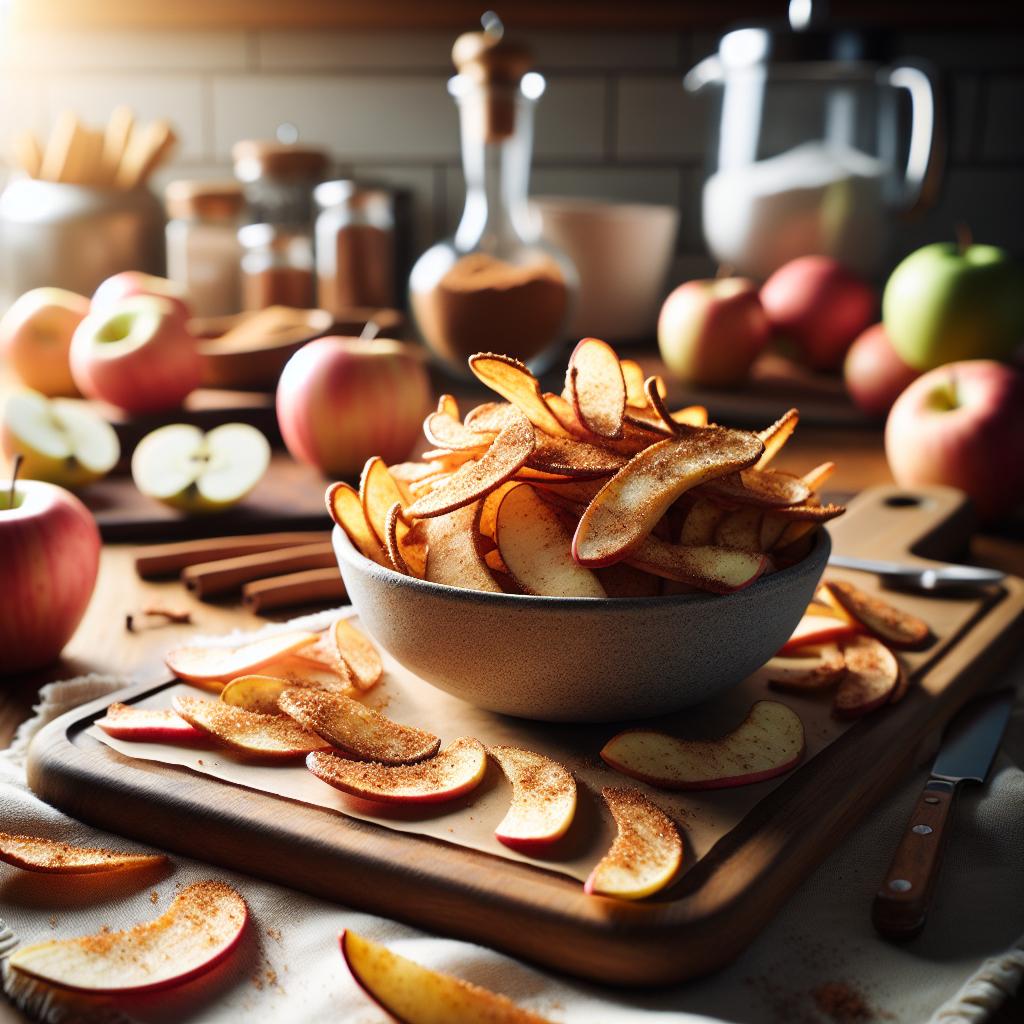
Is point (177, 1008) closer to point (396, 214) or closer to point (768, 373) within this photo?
point (768, 373)

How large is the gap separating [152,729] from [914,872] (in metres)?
0.45

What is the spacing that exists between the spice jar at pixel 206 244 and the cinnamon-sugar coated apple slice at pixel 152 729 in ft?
4.91

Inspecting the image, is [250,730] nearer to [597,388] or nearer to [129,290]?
[597,388]

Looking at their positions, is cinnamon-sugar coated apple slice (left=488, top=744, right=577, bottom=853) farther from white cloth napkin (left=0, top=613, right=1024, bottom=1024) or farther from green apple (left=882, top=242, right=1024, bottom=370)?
green apple (left=882, top=242, right=1024, bottom=370)

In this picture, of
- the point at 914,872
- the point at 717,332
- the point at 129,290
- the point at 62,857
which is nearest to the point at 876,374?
the point at 717,332

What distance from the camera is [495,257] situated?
73.2 inches

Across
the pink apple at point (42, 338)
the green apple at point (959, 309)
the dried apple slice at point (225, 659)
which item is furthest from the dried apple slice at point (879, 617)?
the pink apple at point (42, 338)

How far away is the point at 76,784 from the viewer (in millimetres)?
716

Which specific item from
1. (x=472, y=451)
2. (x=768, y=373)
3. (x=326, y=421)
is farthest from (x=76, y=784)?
(x=768, y=373)

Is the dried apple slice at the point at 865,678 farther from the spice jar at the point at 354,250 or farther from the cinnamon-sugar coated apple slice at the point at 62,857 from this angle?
the spice jar at the point at 354,250

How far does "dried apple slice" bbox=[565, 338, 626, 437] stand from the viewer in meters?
0.78

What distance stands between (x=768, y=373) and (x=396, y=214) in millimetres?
768

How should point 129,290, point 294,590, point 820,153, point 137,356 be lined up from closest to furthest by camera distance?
1. point 294,590
2. point 137,356
3. point 129,290
4. point 820,153

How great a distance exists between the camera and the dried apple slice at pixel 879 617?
0.91 metres
